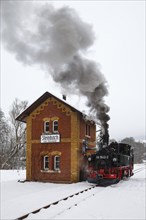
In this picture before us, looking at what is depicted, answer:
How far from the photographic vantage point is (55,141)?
20.5 metres

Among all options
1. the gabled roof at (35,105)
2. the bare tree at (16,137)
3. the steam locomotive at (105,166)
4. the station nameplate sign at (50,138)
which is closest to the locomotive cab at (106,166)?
the steam locomotive at (105,166)

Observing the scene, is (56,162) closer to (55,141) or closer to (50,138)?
(55,141)

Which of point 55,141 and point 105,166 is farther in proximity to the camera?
point 55,141

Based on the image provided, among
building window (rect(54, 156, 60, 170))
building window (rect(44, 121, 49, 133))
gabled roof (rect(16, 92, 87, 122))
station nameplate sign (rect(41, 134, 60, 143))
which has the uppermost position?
gabled roof (rect(16, 92, 87, 122))

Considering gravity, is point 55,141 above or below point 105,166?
above

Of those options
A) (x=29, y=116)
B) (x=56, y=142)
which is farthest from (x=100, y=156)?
(x=29, y=116)

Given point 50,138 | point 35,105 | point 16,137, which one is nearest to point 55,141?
point 50,138

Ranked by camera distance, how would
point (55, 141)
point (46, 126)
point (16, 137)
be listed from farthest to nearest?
point (16, 137) < point (46, 126) < point (55, 141)

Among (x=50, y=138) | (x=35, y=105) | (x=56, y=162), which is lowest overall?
(x=56, y=162)

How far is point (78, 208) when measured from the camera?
985 cm

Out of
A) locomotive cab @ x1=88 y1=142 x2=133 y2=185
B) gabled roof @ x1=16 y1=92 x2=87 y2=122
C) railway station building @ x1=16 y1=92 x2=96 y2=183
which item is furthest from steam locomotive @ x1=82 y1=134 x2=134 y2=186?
gabled roof @ x1=16 y1=92 x2=87 y2=122

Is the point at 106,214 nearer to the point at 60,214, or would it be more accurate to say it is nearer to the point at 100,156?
the point at 60,214

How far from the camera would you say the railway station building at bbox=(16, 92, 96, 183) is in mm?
19984

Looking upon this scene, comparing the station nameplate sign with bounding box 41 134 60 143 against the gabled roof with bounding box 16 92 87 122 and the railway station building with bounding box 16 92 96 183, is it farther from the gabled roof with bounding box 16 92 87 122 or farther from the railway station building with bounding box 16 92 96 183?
the gabled roof with bounding box 16 92 87 122
